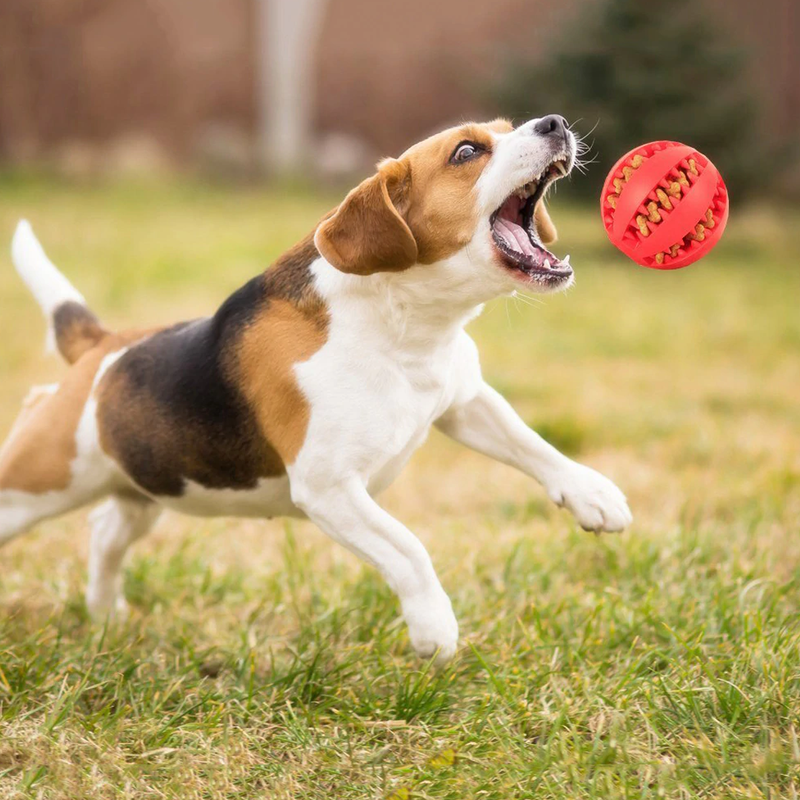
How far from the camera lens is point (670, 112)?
38.0 ft

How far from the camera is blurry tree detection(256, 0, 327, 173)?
16844 mm

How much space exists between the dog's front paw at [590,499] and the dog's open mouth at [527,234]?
0.60m

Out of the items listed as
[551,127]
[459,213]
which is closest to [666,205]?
[551,127]

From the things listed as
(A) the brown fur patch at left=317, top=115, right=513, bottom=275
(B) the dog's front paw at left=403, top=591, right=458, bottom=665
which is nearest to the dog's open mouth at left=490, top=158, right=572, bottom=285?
(A) the brown fur patch at left=317, top=115, right=513, bottom=275

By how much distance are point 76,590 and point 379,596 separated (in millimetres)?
1096

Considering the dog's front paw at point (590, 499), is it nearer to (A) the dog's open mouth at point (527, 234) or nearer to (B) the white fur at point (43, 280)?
(A) the dog's open mouth at point (527, 234)

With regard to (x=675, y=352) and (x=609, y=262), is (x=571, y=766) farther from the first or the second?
(x=609, y=262)

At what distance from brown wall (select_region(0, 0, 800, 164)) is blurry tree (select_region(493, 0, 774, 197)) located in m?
4.04

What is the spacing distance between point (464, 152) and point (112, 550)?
180 cm

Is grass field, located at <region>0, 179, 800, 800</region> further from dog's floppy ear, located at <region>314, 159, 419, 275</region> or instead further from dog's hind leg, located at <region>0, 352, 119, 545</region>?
dog's floppy ear, located at <region>314, 159, 419, 275</region>

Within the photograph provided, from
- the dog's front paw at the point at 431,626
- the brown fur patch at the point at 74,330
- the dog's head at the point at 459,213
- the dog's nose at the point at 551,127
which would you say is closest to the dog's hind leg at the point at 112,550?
the brown fur patch at the point at 74,330

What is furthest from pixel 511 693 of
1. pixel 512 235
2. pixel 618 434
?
pixel 618 434

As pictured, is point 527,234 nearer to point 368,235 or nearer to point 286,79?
point 368,235

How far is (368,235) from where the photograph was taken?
2811 millimetres
